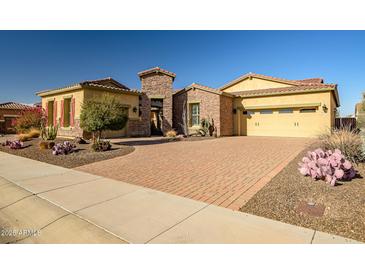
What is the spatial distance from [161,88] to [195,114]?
413 centimetres

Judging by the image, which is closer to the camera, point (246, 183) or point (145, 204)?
point (145, 204)

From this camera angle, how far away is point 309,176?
5.18 m

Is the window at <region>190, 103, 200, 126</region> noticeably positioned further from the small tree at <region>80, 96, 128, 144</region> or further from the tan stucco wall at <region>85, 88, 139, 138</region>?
the small tree at <region>80, 96, 128, 144</region>

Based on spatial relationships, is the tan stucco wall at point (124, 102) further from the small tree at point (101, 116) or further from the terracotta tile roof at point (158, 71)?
the small tree at point (101, 116)

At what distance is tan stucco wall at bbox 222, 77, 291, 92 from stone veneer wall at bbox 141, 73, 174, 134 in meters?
8.50

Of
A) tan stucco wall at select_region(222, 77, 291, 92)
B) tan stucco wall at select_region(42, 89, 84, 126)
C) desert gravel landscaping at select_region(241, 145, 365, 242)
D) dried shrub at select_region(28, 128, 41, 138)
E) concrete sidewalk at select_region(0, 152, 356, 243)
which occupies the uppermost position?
tan stucco wall at select_region(222, 77, 291, 92)

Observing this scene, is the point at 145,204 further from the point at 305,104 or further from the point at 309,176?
the point at 305,104

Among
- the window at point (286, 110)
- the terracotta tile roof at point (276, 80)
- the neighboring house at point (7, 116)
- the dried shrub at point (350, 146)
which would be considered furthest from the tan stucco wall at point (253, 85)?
the neighboring house at point (7, 116)

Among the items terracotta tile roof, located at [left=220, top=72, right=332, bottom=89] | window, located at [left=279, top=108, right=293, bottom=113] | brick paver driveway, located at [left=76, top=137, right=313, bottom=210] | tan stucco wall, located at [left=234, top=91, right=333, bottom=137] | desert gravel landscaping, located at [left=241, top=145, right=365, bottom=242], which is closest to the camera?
desert gravel landscaping, located at [left=241, top=145, right=365, bottom=242]

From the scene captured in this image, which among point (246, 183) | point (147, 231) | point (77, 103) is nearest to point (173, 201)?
point (147, 231)

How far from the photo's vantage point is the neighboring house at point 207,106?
16.2m

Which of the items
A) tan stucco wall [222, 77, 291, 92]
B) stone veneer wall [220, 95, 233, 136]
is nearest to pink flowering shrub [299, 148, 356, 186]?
stone veneer wall [220, 95, 233, 136]

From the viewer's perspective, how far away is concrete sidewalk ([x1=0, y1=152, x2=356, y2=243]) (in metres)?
2.79
